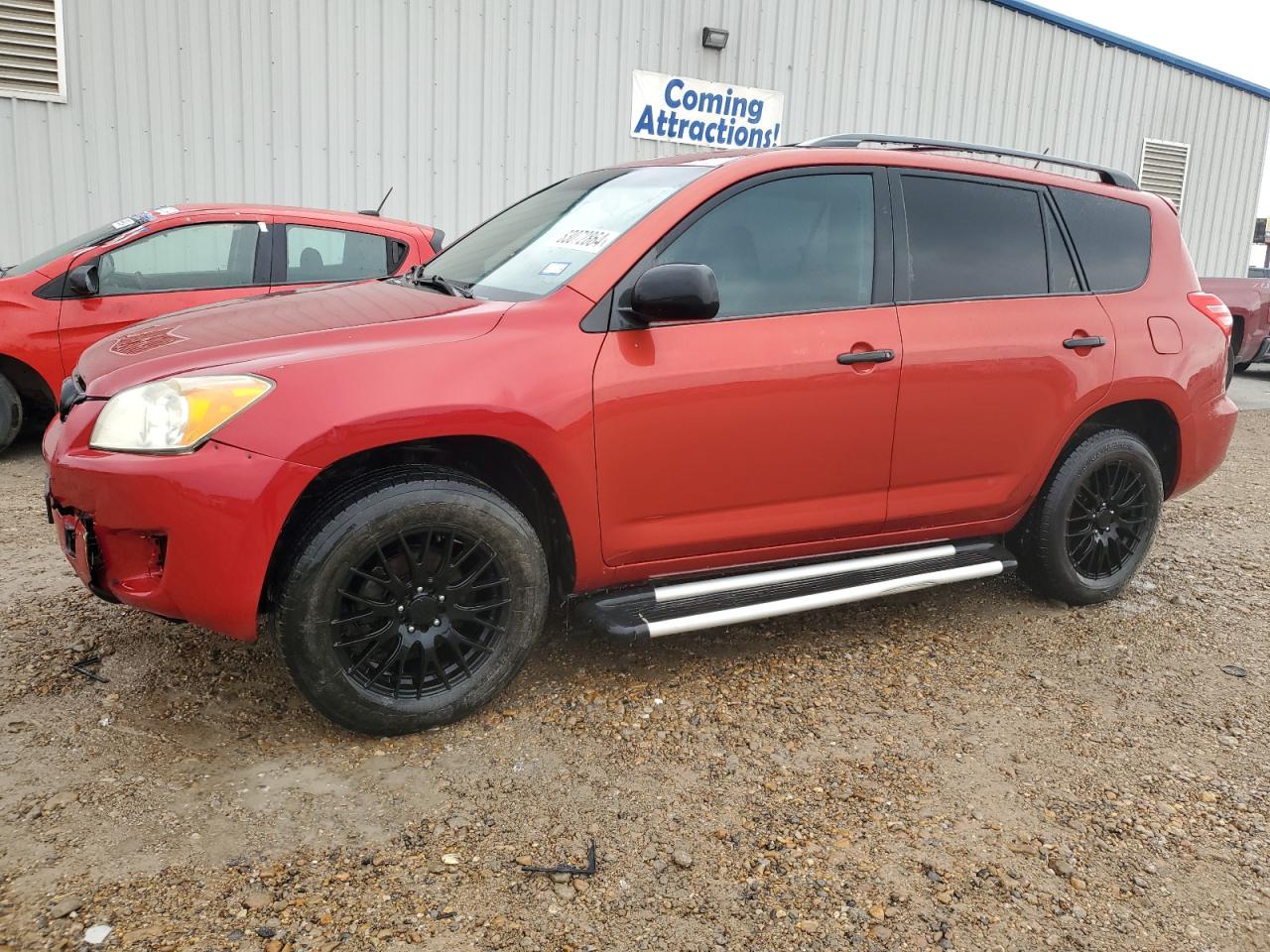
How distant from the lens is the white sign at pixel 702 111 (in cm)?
1034

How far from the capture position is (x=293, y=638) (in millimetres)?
2611

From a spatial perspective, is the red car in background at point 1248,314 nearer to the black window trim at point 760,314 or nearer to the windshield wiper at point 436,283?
the black window trim at point 760,314

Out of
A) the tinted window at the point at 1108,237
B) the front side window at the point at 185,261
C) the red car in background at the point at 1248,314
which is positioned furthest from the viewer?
the red car in background at the point at 1248,314

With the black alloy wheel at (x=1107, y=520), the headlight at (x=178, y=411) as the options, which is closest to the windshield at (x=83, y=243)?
the headlight at (x=178, y=411)

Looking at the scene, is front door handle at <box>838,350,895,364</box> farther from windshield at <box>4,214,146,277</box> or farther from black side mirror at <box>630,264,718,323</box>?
windshield at <box>4,214,146,277</box>

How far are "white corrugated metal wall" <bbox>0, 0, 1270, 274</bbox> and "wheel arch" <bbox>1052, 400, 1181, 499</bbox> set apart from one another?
7085mm

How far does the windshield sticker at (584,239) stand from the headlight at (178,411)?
3.61ft

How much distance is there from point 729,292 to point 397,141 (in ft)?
23.3

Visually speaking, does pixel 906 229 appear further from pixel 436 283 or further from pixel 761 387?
pixel 436 283

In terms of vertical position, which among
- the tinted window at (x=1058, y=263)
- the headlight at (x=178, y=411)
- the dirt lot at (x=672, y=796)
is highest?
the tinted window at (x=1058, y=263)

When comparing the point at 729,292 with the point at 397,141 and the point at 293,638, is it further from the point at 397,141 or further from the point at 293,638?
the point at 397,141

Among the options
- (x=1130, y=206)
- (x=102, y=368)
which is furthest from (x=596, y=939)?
(x=1130, y=206)

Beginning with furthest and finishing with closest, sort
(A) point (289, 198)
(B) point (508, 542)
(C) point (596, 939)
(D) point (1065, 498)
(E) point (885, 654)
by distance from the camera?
(A) point (289, 198)
(D) point (1065, 498)
(E) point (885, 654)
(B) point (508, 542)
(C) point (596, 939)

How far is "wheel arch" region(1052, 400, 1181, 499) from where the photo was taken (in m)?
4.02
